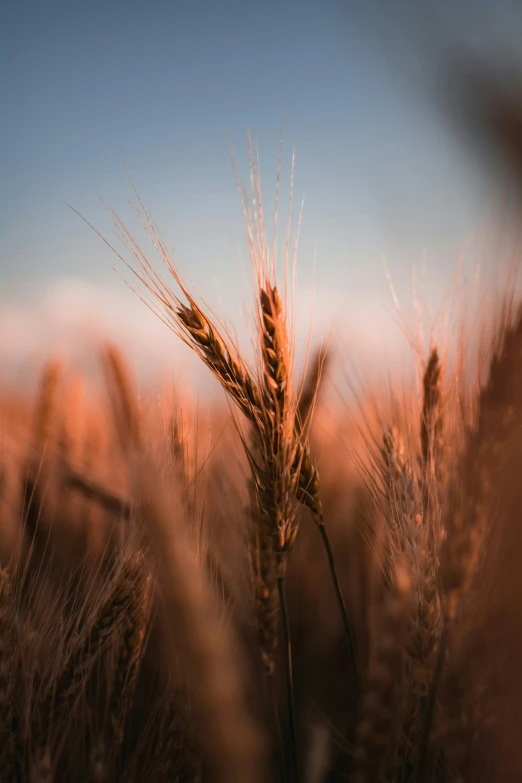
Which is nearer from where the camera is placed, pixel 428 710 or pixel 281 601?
pixel 428 710

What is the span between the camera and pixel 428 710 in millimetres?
690

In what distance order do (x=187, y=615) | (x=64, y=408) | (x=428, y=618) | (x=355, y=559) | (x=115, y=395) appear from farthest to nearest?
1. (x=64, y=408)
2. (x=115, y=395)
3. (x=355, y=559)
4. (x=428, y=618)
5. (x=187, y=615)

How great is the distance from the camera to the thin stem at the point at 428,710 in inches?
26.6

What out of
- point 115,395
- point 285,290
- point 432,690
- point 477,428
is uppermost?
point 285,290

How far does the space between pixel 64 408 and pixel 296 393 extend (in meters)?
1.45

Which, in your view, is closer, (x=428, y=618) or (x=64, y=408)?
(x=428, y=618)

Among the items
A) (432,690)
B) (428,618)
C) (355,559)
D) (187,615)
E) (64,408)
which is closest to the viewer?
(187,615)

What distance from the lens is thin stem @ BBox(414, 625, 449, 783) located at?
2.22ft

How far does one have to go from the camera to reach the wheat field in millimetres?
593

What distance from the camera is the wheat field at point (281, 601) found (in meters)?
0.59

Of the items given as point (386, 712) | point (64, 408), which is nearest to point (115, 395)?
point (64, 408)

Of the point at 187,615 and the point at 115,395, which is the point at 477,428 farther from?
the point at 115,395

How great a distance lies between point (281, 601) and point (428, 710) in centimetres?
29

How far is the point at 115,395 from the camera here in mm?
1827
